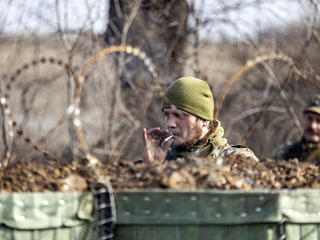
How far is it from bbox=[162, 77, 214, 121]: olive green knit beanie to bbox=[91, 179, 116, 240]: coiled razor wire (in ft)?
6.18

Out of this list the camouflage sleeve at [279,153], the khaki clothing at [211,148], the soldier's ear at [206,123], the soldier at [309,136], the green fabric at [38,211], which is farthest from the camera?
the camouflage sleeve at [279,153]

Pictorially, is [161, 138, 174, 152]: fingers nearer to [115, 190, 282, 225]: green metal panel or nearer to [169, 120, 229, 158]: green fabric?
[169, 120, 229, 158]: green fabric

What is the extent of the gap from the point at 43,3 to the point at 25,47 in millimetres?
1208

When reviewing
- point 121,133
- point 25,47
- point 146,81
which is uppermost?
point 25,47

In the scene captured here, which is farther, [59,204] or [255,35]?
[255,35]

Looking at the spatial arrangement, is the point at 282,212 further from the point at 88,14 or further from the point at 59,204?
the point at 88,14

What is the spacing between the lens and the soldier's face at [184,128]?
3.39m

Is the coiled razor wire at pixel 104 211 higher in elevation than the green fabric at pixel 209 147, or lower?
higher

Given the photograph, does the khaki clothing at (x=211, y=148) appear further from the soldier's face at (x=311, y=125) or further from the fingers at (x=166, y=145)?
the soldier's face at (x=311, y=125)

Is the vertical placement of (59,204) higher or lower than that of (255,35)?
lower

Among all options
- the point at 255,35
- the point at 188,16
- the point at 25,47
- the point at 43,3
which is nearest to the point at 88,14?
the point at 43,3

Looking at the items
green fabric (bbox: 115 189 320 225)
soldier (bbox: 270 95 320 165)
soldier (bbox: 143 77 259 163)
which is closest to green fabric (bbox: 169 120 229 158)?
soldier (bbox: 143 77 259 163)

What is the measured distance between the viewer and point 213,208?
1.50 metres

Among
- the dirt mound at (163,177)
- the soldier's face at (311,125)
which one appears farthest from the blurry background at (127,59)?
the dirt mound at (163,177)
